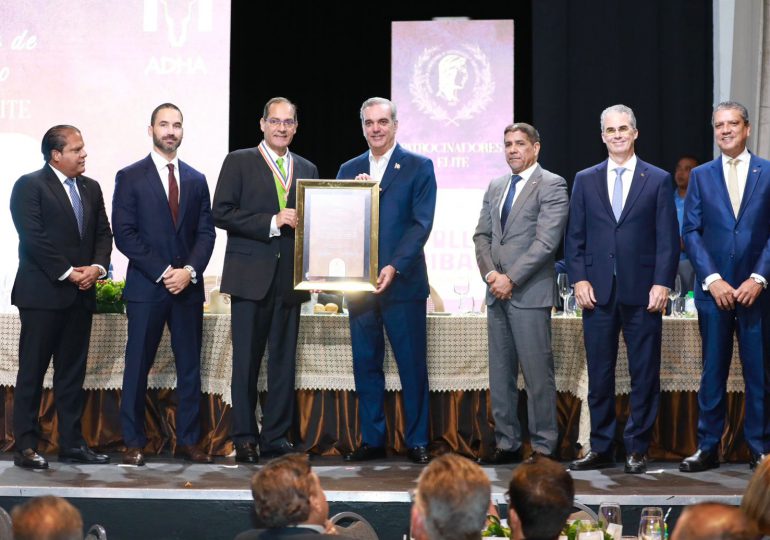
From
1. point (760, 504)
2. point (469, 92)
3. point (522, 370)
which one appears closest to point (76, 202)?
point (522, 370)

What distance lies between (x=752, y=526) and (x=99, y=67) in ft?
23.5

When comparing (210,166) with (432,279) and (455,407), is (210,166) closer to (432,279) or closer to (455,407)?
(432,279)

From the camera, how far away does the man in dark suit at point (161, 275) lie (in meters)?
5.18

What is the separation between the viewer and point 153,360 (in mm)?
5324

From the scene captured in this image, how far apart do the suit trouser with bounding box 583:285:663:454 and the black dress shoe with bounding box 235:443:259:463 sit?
1696 millimetres

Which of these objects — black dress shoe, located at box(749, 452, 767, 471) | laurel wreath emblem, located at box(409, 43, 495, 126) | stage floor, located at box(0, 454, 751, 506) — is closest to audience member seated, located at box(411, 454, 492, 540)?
stage floor, located at box(0, 454, 751, 506)

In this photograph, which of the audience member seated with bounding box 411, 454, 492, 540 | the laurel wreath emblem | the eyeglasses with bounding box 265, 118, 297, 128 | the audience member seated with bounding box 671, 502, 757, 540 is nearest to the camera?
the audience member seated with bounding box 671, 502, 757, 540

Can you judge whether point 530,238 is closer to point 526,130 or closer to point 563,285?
point 563,285

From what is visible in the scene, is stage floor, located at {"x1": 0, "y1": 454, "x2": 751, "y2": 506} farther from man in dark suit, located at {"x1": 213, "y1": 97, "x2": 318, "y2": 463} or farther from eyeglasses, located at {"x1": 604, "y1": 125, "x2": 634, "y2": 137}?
eyeglasses, located at {"x1": 604, "y1": 125, "x2": 634, "y2": 137}

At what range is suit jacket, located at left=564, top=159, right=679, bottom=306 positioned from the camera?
5.02m

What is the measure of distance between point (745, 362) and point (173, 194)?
2.96m

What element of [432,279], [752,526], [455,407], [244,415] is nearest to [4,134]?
[432,279]

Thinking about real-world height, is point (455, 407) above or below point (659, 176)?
below

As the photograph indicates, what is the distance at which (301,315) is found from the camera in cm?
558
